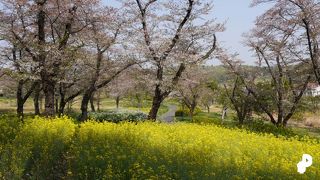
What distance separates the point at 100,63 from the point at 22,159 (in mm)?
18221

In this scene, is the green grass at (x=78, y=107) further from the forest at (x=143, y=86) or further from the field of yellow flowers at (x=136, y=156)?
the field of yellow flowers at (x=136, y=156)

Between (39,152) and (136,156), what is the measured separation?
10.2ft

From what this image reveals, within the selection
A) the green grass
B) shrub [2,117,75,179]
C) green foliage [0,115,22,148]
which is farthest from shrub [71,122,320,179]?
the green grass

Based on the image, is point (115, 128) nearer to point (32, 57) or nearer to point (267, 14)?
point (32, 57)

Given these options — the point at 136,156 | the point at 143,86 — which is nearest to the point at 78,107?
the point at 143,86

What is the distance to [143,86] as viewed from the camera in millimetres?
Result: 28609

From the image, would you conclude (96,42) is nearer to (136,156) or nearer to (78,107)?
(136,156)

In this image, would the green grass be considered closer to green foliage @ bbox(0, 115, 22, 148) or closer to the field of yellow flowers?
green foliage @ bbox(0, 115, 22, 148)

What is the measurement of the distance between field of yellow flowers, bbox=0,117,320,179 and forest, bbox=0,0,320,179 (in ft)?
0.11

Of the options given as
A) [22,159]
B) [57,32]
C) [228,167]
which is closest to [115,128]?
[22,159]

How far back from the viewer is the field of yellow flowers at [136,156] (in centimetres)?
813

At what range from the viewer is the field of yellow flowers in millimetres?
8133

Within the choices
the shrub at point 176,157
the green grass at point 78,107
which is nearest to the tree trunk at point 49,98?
the shrub at point 176,157

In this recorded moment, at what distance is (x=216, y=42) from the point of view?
25.4 metres
